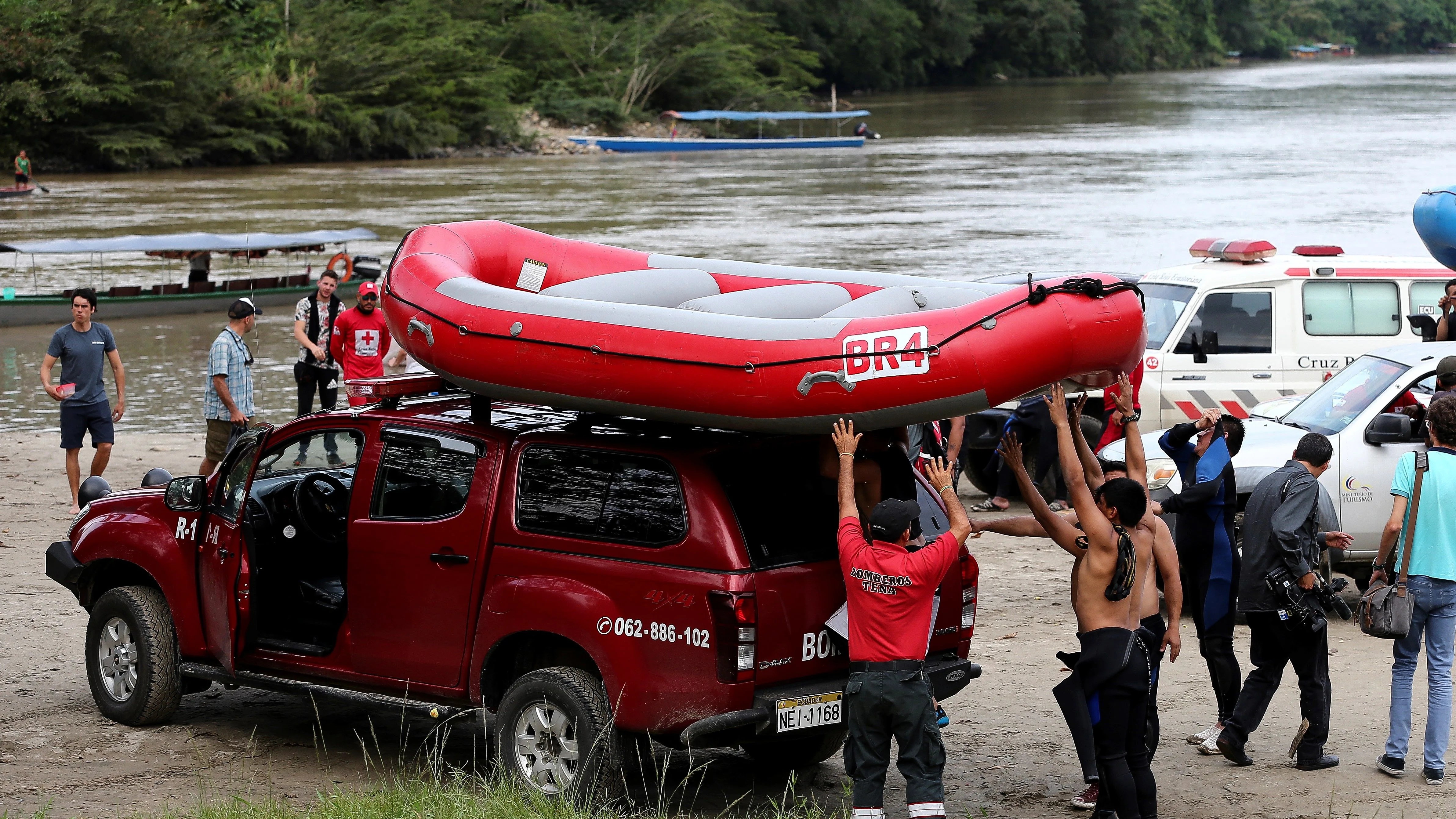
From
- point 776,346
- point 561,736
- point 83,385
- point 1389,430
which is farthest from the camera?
point 83,385

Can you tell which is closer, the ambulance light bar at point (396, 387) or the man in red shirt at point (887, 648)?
the man in red shirt at point (887, 648)

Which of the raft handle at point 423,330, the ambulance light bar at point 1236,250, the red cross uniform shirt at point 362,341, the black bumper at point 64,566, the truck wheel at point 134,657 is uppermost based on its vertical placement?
the raft handle at point 423,330

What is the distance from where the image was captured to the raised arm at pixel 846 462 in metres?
5.82

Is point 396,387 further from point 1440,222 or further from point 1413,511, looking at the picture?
point 1440,222

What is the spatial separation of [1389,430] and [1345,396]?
84cm

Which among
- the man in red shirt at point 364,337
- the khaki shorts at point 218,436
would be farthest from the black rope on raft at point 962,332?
the man in red shirt at point 364,337

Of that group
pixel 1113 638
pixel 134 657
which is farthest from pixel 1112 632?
pixel 134 657

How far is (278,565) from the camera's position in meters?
7.47

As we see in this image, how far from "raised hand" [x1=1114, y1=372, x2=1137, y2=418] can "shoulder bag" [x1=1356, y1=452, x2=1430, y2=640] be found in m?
1.41

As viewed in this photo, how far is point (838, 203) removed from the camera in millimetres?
44781

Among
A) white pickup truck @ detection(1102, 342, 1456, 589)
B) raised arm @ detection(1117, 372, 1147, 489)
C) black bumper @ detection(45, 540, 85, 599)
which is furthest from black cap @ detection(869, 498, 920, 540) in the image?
black bumper @ detection(45, 540, 85, 599)

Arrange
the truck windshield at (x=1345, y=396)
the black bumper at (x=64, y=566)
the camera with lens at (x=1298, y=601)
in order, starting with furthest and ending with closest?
the truck windshield at (x=1345, y=396) → the black bumper at (x=64, y=566) → the camera with lens at (x=1298, y=601)

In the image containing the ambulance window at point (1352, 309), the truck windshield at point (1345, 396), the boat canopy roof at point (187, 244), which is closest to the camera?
the truck windshield at point (1345, 396)

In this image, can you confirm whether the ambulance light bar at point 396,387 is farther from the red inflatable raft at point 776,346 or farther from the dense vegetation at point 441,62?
the dense vegetation at point 441,62
